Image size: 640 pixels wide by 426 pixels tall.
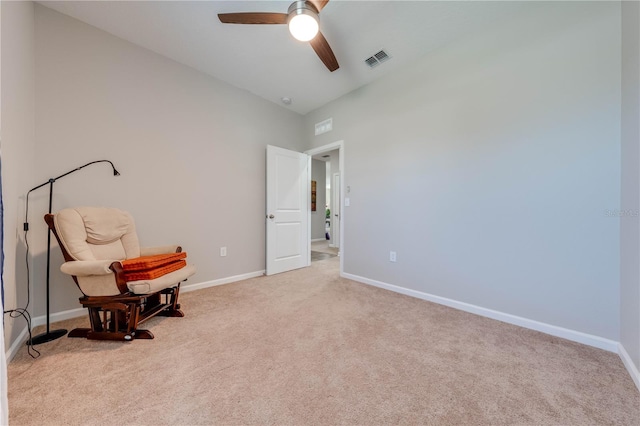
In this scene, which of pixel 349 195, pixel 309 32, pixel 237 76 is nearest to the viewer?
pixel 309 32

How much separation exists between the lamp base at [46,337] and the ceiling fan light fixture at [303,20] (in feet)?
9.47

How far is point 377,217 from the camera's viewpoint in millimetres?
3021

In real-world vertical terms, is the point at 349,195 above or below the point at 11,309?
above

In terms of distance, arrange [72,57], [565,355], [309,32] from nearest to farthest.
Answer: [565,355], [309,32], [72,57]

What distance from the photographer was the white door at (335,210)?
609 cm

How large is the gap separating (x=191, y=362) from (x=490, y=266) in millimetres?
2477

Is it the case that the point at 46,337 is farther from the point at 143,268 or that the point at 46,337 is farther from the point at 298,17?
the point at 298,17

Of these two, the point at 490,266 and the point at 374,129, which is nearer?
the point at 490,266

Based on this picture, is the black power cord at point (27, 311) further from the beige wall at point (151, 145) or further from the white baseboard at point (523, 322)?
the white baseboard at point (523, 322)

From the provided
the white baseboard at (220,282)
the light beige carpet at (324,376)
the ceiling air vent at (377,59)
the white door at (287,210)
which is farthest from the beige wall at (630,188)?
the white baseboard at (220,282)

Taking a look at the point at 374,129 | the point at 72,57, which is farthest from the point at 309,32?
the point at 72,57

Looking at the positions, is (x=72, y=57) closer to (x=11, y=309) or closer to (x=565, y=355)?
(x=11, y=309)

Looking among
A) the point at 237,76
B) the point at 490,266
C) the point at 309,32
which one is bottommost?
the point at 490,266

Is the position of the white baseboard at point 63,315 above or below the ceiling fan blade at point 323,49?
below
